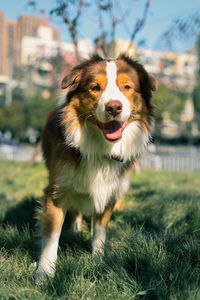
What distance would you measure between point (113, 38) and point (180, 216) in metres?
6.04

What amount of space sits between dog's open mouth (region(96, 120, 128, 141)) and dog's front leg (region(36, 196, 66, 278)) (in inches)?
33.2

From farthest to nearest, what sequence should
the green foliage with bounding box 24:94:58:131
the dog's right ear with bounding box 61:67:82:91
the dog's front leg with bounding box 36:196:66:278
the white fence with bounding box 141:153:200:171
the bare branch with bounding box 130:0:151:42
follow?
the green foliage with bounding box 24:94:58:131 → the white fence with bounding box 141:153:200:171 → the bare branch with bounding box 130:0:151:42 → the dog's right ear with bounding box 61:67:82:91 → the dog's front leg with bounding box 36:196:66:278

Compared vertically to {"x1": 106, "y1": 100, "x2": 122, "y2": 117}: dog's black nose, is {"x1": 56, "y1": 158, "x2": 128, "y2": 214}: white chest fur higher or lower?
lower

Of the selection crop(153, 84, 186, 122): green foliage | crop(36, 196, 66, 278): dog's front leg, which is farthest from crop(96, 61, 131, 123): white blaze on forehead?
crop(36, 196, 66, 278): dog's front leg

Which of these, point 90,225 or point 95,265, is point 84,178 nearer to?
point 95,265

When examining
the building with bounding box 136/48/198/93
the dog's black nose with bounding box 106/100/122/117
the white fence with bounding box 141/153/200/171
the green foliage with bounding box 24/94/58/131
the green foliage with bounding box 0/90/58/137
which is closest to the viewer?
the dog's black nose with bounding box 106/100/122/117

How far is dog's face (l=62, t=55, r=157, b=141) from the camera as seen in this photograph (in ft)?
9.11

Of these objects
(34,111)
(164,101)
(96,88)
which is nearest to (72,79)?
(96,88)

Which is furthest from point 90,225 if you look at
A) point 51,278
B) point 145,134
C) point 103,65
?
point 103,65

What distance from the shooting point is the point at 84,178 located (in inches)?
118

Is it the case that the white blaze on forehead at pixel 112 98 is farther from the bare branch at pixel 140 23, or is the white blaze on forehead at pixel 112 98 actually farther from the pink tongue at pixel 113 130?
the bare branch at pixel 140 23

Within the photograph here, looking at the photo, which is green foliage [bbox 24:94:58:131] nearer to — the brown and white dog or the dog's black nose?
the brown and white dog

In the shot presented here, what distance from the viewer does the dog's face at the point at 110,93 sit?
9.11 feet

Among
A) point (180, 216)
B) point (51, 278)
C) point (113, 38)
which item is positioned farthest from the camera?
point (113, 38)
